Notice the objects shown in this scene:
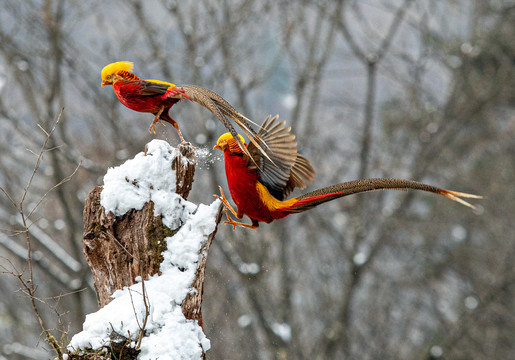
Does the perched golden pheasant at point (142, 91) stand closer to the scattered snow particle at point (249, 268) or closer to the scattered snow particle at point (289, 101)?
the scattered snow particle at point (249, 268)

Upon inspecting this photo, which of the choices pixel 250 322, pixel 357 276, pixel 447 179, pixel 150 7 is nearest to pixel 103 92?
pixel 150 7

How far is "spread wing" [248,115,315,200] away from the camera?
2.99 m

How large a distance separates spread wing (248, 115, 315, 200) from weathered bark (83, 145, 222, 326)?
59 cm

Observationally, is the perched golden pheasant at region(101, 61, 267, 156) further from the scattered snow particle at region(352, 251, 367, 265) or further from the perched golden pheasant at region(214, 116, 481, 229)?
the scattered snow particle at region(352, 251, 367, 265)

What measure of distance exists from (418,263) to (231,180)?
12086 mm

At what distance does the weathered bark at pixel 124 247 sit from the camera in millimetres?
3174

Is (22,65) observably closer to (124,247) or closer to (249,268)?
(249,268)

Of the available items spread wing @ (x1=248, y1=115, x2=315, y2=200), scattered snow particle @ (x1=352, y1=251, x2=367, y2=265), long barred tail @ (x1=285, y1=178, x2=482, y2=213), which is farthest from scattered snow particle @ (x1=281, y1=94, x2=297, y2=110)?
long barred tail @ (x1=285, y1=178, x2=482, y2=213)

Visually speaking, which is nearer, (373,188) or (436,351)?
(373,188)

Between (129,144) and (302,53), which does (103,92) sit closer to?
(129,144)

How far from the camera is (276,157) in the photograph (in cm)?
303

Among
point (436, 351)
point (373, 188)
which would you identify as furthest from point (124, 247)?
point (436, 351)

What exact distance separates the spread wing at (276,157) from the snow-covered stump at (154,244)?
398 mm

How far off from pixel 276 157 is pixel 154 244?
89 cm
